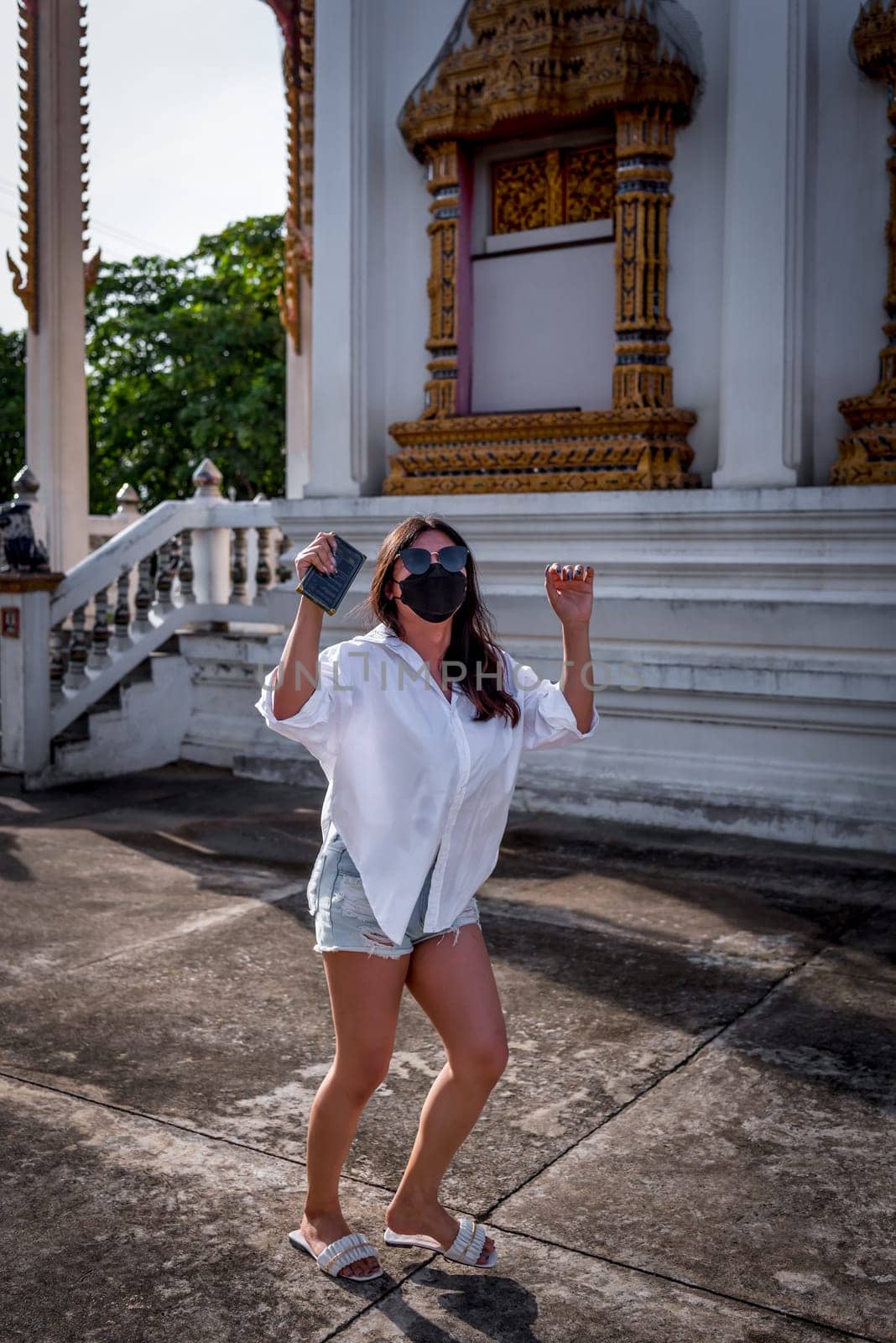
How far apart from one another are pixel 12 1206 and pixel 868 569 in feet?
17.3

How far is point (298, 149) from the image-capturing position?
11.7m

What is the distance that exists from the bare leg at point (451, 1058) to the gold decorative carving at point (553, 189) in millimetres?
6279

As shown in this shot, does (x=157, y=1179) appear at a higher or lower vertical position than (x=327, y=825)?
lower

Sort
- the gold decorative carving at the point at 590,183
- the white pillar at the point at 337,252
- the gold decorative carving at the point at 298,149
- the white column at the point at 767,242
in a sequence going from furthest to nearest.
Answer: the gold decorative carving at the point at 298,149
the white pillar at the point at 337,252
the gold decorative carving at the point at 590,183
the white column at the point at 767,242

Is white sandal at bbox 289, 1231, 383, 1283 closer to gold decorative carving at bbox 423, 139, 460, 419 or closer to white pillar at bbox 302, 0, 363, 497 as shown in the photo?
gold decorative carving at bbox 423, 139, 460, 419

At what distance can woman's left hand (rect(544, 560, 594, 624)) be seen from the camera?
9.73ft

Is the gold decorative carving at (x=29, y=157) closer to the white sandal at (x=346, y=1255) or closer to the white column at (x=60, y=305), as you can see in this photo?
the white column at (x=60, y=305)

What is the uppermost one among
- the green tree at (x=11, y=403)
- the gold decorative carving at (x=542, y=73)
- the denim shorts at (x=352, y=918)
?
the green tree at (x=11, y=403)

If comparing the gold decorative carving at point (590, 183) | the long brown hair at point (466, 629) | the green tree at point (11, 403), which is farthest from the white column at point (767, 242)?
the green tree at point (11, 403)

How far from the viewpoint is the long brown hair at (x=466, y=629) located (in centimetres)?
283

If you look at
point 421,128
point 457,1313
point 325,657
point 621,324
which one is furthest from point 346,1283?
point 421,128

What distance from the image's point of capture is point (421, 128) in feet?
27.5

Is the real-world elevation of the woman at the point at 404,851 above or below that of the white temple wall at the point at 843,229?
below

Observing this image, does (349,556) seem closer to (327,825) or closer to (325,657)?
(325,657)
